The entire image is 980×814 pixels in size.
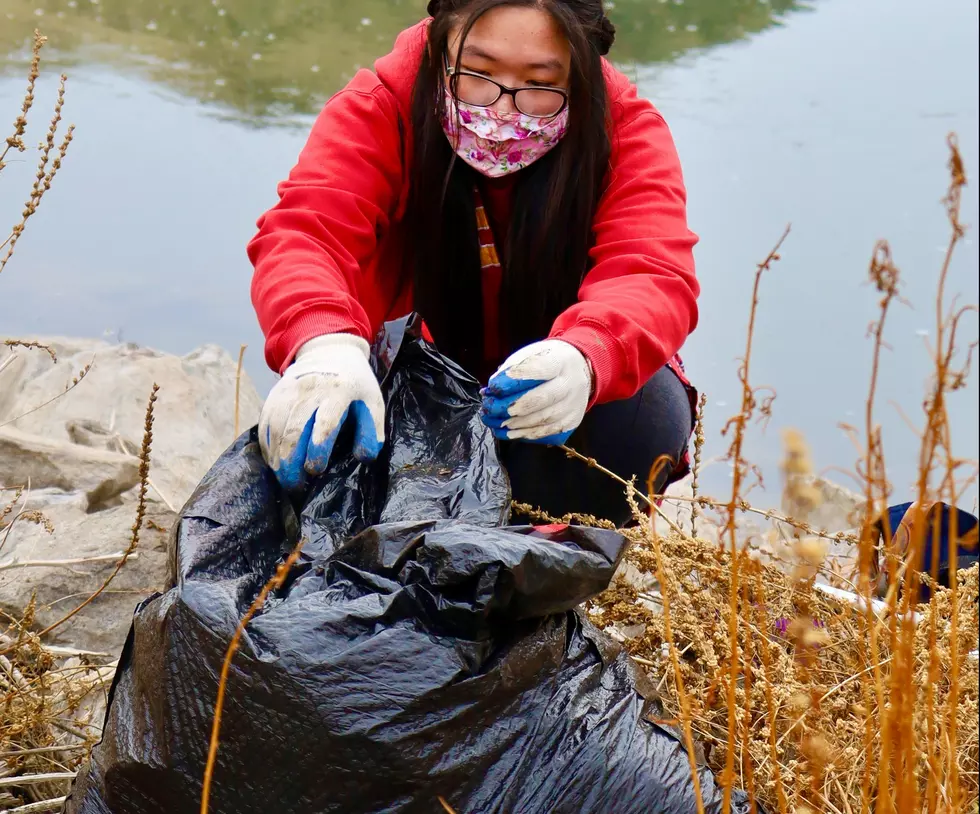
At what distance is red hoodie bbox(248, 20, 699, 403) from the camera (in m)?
1.48

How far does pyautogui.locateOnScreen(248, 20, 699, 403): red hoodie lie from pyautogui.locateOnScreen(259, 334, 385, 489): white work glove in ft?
0.37

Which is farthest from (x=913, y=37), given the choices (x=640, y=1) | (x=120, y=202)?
(x=120, y=202)

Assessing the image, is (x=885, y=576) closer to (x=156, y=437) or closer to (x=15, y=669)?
(x=15, y=669)

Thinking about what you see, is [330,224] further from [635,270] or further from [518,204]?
[635,270]

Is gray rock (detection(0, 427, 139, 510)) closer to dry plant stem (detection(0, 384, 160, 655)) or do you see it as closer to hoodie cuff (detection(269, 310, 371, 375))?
dry plant stem (detection(0, 384, 160, 655))

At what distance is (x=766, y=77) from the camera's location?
18.3 feet

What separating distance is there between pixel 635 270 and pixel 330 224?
48 cm

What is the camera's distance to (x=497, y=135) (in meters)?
1.62

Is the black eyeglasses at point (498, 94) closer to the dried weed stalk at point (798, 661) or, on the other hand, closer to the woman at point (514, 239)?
the woman at point (514, 239)

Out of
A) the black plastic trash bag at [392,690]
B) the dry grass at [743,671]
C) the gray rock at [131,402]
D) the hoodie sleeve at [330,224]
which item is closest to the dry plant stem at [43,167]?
the dry grass at [743,671]

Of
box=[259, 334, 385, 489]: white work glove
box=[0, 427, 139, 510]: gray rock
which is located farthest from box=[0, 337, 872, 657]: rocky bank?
box=[259, 334, 385, 489]: white work glove

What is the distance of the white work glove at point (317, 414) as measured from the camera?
1270mm

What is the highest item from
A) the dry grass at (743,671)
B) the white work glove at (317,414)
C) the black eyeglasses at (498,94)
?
the black eyeglasses at (498,94)

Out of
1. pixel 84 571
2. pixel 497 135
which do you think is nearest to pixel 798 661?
pixel 497 135
